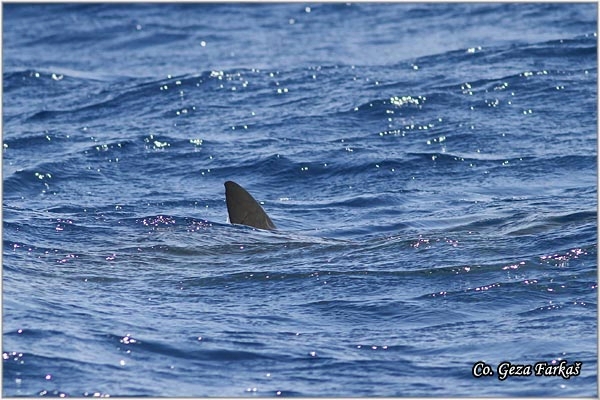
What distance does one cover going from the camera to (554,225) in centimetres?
1142

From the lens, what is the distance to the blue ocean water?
7980mm

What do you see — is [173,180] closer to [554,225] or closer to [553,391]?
[554,225]

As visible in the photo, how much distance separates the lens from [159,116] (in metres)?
17.8

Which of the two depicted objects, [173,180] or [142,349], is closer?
[142,349]

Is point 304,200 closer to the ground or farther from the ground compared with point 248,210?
closer to the ground

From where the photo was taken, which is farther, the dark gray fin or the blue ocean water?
the dark gray fin

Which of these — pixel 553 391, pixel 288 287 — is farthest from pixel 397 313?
pixel 553 391

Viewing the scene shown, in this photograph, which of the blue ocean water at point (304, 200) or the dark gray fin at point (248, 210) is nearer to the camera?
the blue ocean water at point (304, 200)

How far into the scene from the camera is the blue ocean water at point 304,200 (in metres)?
7.98

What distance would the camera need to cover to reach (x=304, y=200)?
45.2 ft

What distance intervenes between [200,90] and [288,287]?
9.67 m

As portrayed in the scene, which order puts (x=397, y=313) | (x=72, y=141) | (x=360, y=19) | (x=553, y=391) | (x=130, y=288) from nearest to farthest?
(x=553, y=391) → (x=397, y=313) → (x=130, y=288) → (x=72, y=141) → (x=360, y=19)

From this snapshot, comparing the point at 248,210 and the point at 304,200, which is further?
the point at 304,200

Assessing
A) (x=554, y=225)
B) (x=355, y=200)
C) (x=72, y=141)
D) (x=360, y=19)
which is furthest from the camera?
(x=360, y=19)
